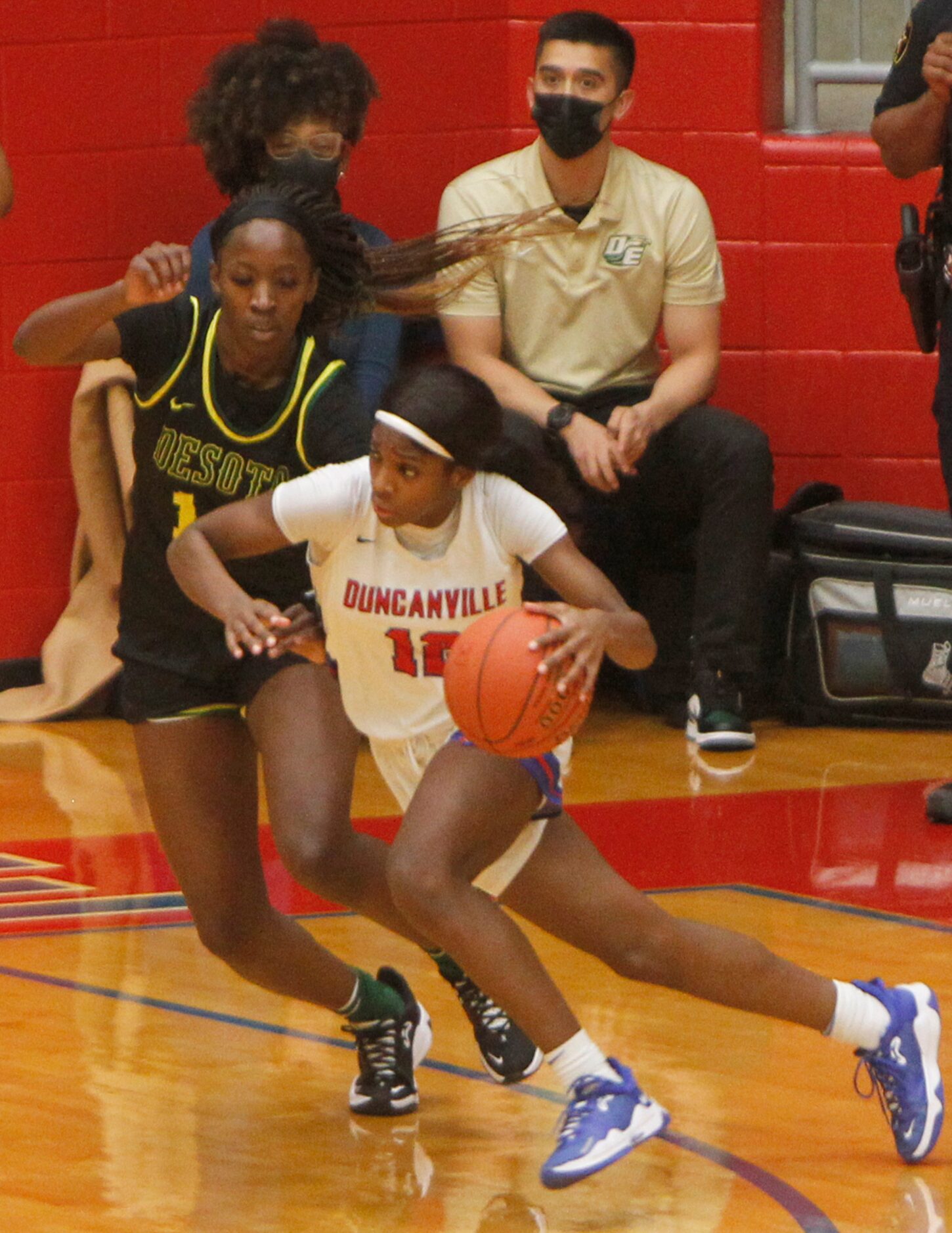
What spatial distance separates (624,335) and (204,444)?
2.99m

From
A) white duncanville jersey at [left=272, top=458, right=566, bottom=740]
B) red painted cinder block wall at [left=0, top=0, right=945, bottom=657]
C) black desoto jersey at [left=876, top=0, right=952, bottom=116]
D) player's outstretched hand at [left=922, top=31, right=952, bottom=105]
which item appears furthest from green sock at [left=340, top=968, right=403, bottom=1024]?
red painted cinder block wall at [left=0, top=0, right=945, bottom=657]

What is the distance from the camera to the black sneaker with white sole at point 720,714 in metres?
6.30

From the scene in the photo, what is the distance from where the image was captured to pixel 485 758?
3221 millimetres

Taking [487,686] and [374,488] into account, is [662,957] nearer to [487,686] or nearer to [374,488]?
[487,686]

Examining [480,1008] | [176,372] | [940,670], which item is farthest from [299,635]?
[940,670]

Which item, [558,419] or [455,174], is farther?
[455,174]

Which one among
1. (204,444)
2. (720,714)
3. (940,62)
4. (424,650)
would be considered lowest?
(720,714)

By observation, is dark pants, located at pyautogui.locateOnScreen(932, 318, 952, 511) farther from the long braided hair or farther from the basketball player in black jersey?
the basketball player in black jersey

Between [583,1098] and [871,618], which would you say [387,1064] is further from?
[871,618]

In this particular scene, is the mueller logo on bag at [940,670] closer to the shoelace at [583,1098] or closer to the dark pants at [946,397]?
the dark pants at [946,397]

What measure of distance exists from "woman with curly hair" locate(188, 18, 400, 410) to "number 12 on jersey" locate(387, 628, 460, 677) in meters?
2.76

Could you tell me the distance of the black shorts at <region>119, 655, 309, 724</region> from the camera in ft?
12.0

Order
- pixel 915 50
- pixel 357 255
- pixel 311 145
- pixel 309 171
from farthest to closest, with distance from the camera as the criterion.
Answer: pixel 311 145, pixel 309 171, pixel 915 50, pixel 357 255

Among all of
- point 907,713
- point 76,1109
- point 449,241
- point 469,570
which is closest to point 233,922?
point 76,1109
